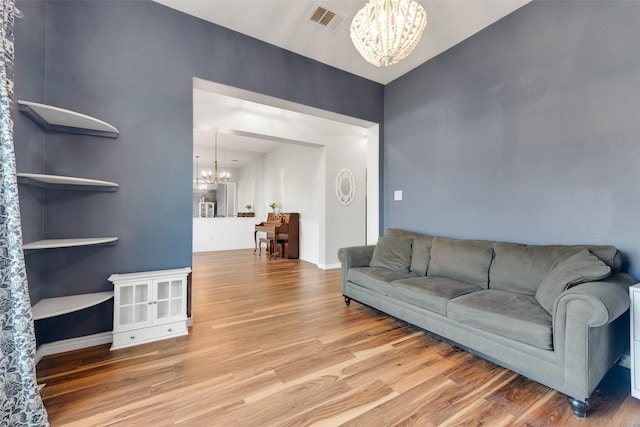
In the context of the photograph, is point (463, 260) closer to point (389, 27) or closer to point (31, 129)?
point (389, 27)

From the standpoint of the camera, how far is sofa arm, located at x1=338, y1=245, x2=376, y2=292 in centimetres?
302

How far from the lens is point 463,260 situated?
250cm

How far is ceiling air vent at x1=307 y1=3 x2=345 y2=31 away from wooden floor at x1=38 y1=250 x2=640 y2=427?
297cm

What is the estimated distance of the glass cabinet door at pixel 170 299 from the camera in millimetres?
2281

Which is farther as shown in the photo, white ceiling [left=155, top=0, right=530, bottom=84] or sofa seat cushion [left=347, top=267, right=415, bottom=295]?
sofa seat cushion [left=347, top=267, right=415, bottom=295]

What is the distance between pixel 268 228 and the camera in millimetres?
6242

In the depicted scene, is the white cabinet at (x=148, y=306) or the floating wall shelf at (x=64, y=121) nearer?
the floating wall shelf at (x=64, y=121)

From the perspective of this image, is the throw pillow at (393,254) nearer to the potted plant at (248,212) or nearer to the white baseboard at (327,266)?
the white baseboard at (327,266)

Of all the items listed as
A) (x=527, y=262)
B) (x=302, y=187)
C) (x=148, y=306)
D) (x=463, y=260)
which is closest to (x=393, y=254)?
(x=463, y=260)

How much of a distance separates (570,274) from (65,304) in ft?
11.2

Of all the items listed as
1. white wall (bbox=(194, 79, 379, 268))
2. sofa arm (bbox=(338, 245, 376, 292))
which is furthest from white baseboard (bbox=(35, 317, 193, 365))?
white wall (bbox=(194, 79, 379, 268))

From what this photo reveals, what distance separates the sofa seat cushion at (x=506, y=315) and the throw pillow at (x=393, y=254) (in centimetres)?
89

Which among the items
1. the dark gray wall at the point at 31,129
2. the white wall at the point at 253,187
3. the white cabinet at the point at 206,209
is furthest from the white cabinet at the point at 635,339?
the white cabinet at the point at 206,209

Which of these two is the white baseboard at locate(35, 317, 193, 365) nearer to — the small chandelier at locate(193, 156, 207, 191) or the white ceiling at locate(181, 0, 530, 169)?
the white ceiling at locate(181, 0, 530, 169)
